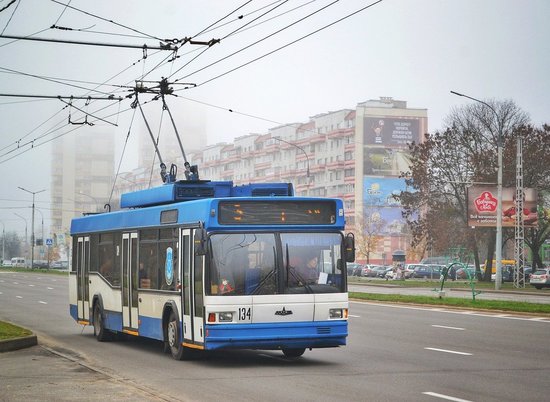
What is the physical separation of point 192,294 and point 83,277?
7722 millimetres

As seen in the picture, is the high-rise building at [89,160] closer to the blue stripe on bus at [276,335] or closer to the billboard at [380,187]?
the blue stripe on bus at [276,335]

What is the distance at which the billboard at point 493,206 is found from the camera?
6272 centimetres

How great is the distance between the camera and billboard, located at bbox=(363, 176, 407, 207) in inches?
5143

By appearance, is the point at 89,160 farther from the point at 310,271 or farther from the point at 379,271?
the point at 310,271

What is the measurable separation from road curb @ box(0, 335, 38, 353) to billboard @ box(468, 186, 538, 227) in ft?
155

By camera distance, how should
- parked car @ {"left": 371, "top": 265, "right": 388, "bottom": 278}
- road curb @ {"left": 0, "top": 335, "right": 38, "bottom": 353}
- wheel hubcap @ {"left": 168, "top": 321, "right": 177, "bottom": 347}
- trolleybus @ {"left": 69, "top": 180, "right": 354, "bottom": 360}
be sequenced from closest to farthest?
trolleybus @ {"left": 69, "top": 180, "right": 354, "bottom": 360} < wheel hubcap @ {"left": 168, "top": 321, "right": 177, "bottom": 347} < road curb @ {"left": 0, "top": 335, "right": 38, "bottom": 353} < parked car @ {"left": 371, "top": 265, "right": 388, "bottom": 278}

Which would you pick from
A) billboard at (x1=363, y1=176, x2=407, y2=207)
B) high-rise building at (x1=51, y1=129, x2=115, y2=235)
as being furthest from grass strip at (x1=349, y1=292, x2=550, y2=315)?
billboard at (x1=363, y1=176, x2=407, y2=207)

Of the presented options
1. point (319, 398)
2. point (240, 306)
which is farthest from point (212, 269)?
point (319, 398)

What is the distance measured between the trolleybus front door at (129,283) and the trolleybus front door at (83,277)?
300 cm

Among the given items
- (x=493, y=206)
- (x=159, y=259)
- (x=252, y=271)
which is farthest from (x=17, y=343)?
(x=493, y=206)

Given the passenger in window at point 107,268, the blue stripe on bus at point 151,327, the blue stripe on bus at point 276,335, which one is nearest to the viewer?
the blue stripe on bus at point 276,335

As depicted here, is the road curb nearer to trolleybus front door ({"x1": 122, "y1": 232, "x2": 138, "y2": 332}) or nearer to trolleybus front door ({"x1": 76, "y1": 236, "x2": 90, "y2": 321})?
trolleybus front door ({"x1": 122, "y1": 232, "x2": 138, "y2": 332})

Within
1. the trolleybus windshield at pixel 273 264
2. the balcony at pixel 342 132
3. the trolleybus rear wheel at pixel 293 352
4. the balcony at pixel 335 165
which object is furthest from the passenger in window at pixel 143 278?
the balcony at pixel 335 165

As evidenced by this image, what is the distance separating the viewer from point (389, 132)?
13212 centimetres
